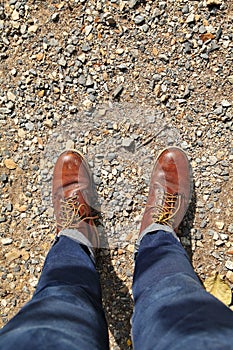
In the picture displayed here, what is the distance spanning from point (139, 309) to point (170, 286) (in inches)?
6.8

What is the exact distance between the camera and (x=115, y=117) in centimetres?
237

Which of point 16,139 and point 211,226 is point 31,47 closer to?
point 16,139

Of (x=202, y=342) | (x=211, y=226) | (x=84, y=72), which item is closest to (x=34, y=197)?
(x=84, y=72)

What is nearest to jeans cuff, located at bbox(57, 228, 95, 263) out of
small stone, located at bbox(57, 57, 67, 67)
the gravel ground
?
the gravel ground

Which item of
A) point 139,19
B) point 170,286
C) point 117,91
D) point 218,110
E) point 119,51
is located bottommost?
point 170,286

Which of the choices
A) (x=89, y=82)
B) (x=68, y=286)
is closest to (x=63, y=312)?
(x=68, y=286)

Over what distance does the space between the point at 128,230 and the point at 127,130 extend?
58 cm

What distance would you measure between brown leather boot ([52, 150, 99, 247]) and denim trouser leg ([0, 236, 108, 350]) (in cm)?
20

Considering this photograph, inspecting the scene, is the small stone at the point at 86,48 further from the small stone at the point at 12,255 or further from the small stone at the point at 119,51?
the small stone at the point at 12,255

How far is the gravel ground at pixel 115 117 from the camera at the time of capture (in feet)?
7.55

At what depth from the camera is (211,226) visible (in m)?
2.33

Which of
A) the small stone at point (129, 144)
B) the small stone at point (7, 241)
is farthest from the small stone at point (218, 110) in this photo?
the small stone at point (7, 241)

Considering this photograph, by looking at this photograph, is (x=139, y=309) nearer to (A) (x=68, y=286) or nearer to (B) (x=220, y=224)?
(A) (x=68, y=286)

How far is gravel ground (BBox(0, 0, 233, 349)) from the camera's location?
230cm
